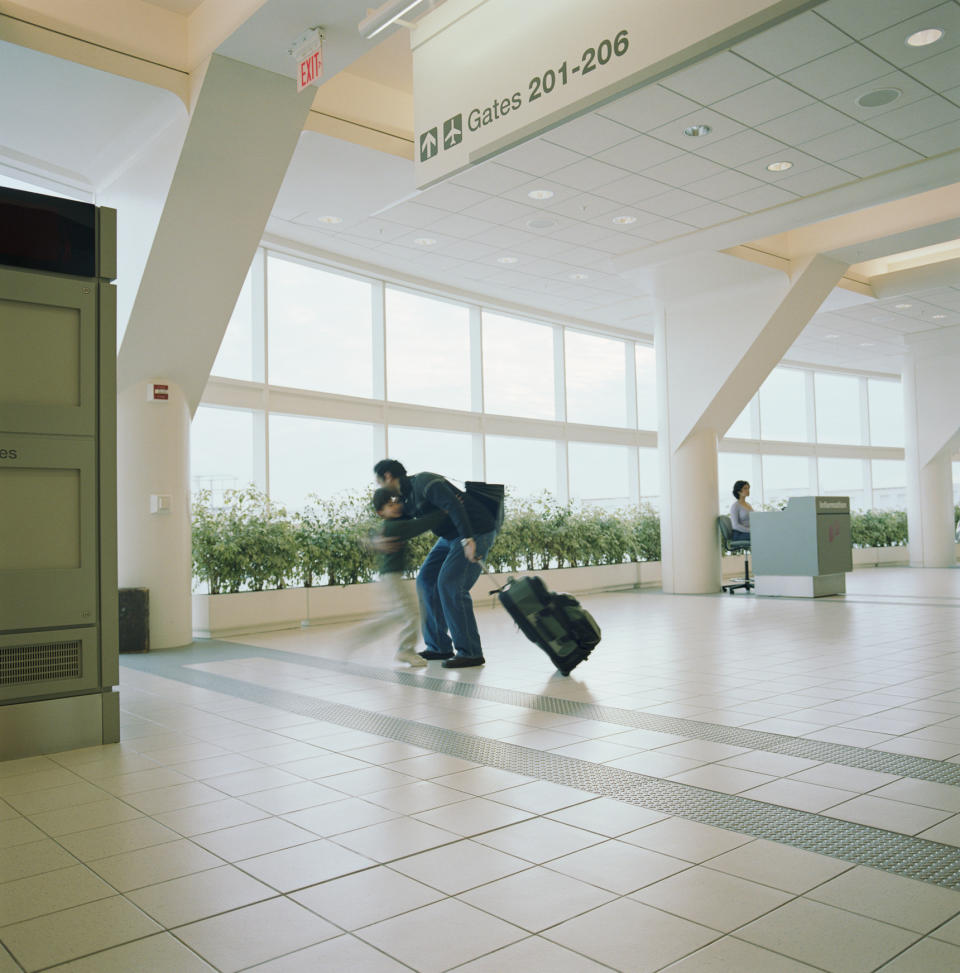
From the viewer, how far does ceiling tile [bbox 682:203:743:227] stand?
28.1 ft

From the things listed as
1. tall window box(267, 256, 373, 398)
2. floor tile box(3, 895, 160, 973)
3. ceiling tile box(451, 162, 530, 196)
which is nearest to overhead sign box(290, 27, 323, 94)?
ceiling tile box(451, 162, 530, 196)

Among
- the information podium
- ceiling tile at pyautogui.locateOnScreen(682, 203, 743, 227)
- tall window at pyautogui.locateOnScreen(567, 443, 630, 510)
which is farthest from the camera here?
tall window at pyautogui.locateOnScreen(567, 443, 630, 510)

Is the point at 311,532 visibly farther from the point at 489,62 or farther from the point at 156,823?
the point at 156,823

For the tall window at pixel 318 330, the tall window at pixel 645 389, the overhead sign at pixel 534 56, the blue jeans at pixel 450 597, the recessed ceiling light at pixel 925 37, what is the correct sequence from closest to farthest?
the overhead sign at pixel 534 56
the recessed ceiling light at pixel 925 37
the blue jeans at pixel 450 597
the tall window at pixel 318 330
the tall window at pixel 645 389

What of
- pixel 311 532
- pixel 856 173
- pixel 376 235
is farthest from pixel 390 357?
pixel 856 173

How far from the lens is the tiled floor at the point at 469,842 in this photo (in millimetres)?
2047

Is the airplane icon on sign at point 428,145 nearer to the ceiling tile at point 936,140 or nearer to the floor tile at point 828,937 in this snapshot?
the floor tile at point 828,937

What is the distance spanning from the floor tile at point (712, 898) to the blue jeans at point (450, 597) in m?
3.65

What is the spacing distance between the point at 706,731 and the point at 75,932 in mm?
2796

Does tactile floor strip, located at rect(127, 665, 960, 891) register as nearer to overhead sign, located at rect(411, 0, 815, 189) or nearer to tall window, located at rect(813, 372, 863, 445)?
overhead sign, located at rect(411, 0, 815, 189)

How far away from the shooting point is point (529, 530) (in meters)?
11.7

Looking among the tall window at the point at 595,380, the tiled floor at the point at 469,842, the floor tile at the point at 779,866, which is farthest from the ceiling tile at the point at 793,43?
the tall window at the point at 595,380

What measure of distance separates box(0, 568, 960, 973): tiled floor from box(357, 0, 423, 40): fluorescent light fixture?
3.72 m

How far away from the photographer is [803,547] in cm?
1067
